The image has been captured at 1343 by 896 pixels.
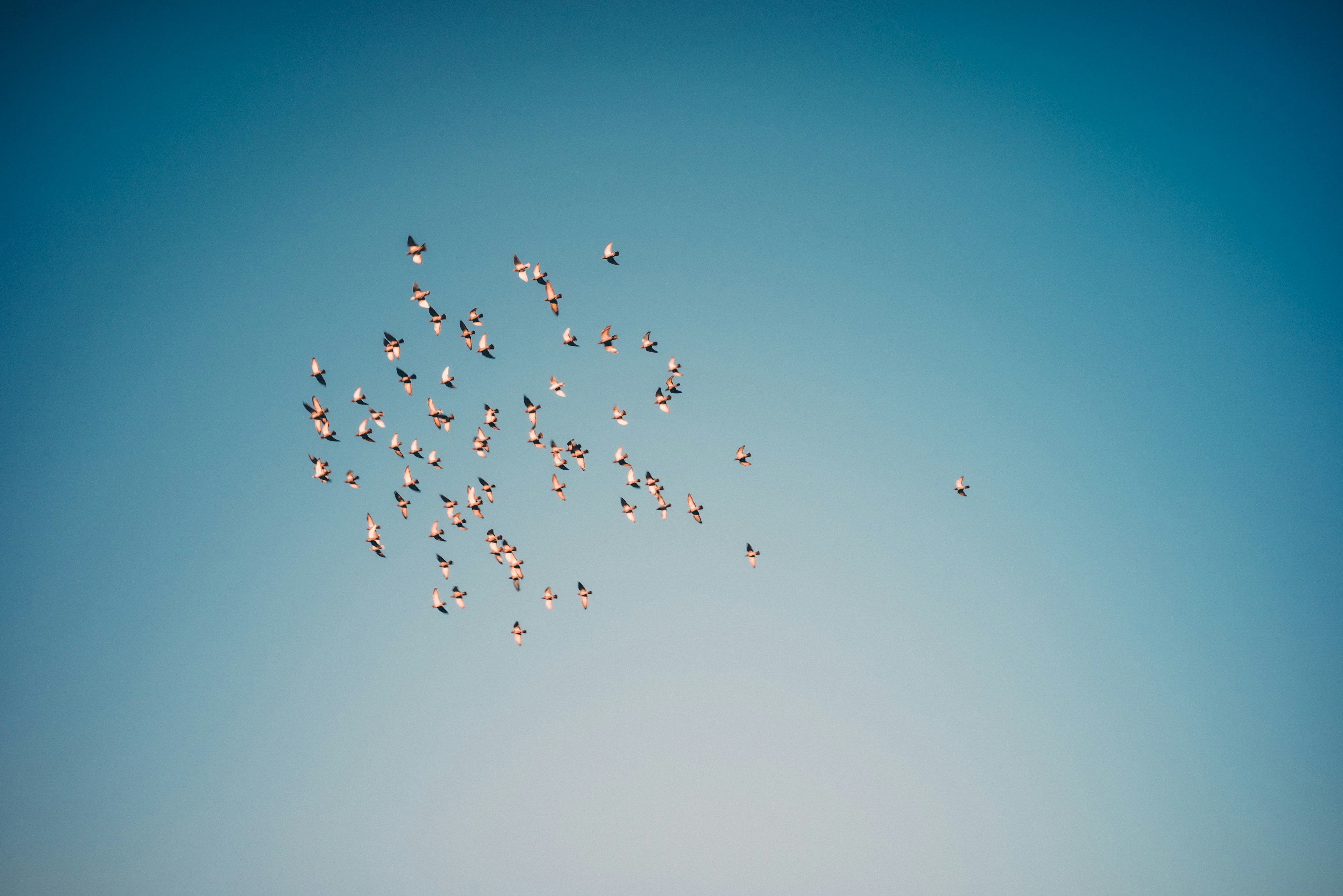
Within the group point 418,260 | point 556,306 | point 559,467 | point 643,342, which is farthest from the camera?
point 559,467

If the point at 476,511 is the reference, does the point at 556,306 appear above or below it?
above

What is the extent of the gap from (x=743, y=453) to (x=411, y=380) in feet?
70.9

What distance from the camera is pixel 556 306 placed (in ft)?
151

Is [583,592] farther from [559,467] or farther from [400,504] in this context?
[400,504]

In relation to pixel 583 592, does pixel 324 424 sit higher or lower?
higher

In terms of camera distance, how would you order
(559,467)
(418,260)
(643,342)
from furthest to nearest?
(559,467), (643,342), (418,260)

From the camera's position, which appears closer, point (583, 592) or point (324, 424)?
point (324, 424)

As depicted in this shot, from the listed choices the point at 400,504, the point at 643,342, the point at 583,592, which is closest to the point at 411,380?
the point at 400,504

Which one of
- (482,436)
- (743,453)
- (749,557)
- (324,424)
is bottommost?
(749,557)

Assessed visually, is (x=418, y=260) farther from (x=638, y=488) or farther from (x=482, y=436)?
(x=638, y=488)

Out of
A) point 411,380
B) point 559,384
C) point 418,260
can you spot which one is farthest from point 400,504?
point 418,260

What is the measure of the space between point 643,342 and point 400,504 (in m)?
18.2

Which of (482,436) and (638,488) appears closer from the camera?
(482,436)

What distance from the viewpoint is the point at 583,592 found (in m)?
55.2
